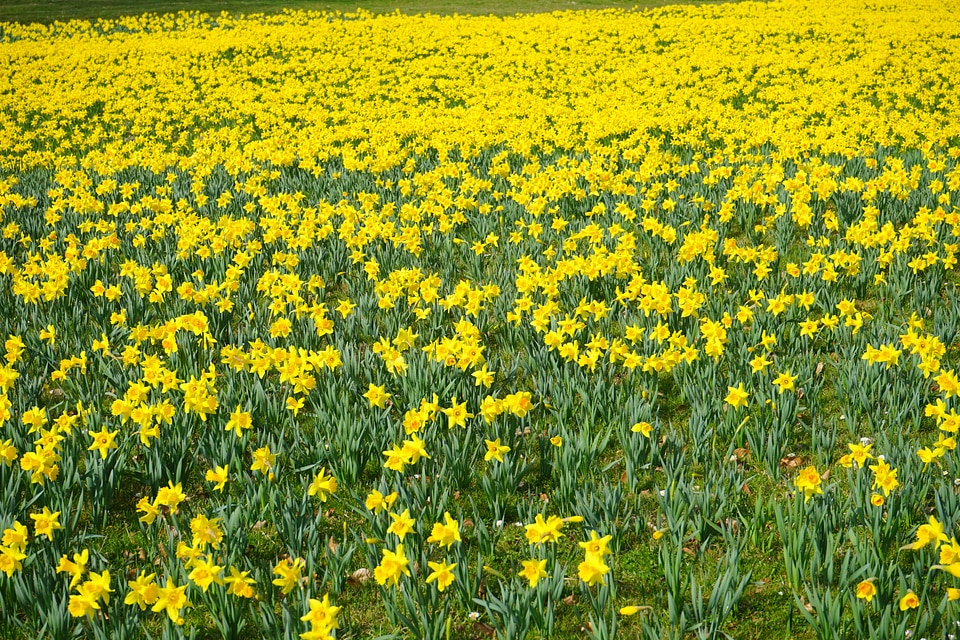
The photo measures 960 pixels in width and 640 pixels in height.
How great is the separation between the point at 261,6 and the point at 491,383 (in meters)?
24.8

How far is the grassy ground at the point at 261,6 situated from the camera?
23.9 meters

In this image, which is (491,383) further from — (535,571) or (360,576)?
(535,571)

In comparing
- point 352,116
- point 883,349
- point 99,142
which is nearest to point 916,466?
point 883,349

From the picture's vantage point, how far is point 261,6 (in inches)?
1012

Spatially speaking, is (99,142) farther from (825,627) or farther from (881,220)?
(825,627)

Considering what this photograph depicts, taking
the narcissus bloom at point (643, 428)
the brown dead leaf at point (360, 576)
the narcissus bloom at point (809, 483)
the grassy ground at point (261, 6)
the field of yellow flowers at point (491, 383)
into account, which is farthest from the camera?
the grassy ground at point (261, 6)

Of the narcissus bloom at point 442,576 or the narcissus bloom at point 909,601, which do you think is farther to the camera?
the narcissus bloom at point 442,576

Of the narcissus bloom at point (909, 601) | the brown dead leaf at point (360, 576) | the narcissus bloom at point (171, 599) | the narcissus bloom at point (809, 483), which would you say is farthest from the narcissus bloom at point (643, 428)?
the narcissus bloom at point (171, 599)

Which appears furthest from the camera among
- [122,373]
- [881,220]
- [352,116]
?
[352,116]

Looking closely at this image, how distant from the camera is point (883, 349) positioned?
4.20m

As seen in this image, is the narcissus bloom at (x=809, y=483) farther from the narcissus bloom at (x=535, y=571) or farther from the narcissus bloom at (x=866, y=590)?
the narcissus bloom at (x=535, y=571)

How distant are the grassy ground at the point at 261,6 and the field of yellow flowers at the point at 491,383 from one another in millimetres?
14013

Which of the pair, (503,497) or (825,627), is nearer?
(825,627)

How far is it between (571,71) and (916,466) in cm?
1282
